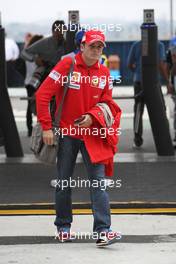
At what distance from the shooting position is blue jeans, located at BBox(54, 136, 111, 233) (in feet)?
20.9

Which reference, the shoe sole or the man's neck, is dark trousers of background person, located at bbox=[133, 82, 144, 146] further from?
the man's neck

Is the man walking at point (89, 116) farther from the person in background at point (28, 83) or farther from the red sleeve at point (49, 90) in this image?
the person in background at point (28, 83)

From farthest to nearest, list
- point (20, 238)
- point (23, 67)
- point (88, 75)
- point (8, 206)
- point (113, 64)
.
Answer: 1. point (113, 64)
2. point (23, 67)
3. point (8, 206)
4. point (20, 238)
5. point (88, 75)

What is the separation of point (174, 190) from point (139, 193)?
0.41 m

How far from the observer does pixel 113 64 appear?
22609 millimetres

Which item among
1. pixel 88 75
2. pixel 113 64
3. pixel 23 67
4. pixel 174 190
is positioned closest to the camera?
pixel 88 75

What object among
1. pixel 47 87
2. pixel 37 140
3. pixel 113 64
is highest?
pixel 47 87

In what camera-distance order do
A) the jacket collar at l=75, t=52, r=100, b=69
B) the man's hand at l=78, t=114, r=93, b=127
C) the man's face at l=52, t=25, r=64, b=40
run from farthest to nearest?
the man's face at l=52, t=25, r=64, b=40 < the jacket collar at l=75, t=52, r=100, b=69 < the man's hand at l=78, t=114, r=93, b=127

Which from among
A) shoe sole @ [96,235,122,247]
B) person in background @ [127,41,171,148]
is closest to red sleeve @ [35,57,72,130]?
shoe sole @ [96,235,122,247]

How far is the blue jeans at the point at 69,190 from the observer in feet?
20.9

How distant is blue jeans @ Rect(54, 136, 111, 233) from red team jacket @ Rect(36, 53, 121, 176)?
92 millimetres

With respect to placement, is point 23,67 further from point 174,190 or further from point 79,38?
point 79,38

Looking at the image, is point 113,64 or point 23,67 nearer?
point 23,67

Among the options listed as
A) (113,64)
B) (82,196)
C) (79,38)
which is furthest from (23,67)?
(113,64)
